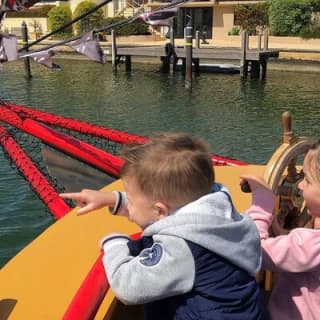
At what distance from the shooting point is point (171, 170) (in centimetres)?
159

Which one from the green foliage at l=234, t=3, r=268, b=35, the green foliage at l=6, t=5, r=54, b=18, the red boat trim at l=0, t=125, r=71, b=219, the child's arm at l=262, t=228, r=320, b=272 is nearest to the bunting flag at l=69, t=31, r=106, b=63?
the red boat trim at l=0, t=125, r=71, b=219

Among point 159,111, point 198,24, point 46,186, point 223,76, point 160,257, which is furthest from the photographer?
point 198,24

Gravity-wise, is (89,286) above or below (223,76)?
Answer: above

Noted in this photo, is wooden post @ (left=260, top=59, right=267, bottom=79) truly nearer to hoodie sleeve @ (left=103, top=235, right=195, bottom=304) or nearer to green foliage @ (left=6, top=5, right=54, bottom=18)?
green foliage @ (left=6, top=5, right=54, bottom=18)

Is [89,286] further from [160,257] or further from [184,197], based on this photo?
[184,197]

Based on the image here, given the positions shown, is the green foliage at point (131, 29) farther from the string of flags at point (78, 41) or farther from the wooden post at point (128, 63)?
the string of flags at point (78, 41)

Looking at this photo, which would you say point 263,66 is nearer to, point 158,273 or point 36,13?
point 36,13

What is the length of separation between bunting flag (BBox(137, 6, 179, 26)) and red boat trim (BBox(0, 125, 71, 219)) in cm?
169

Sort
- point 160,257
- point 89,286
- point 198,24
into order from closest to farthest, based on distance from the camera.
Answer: point 160,257, point 89,286, point 198,24

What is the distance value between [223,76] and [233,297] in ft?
68.8

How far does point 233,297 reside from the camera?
5.35ft

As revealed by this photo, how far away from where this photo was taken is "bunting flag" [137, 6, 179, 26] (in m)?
5.32

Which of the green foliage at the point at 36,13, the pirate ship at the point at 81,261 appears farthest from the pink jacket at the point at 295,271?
the green foliage at the point at 36,13

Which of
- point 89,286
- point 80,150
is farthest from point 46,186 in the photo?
point 89,286
